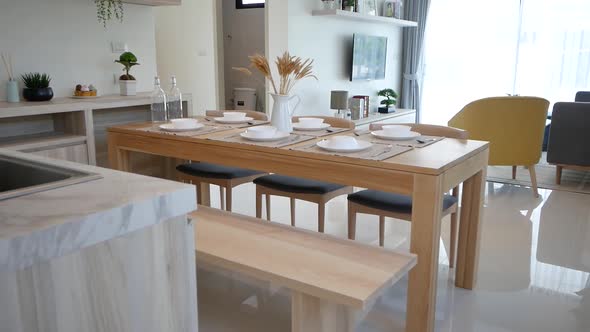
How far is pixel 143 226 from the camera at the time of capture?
874mm

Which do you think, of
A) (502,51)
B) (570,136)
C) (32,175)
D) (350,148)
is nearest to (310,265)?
(350,148)

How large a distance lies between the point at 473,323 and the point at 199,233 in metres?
1.29

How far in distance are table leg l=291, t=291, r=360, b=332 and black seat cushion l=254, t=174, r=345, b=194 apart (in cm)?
102

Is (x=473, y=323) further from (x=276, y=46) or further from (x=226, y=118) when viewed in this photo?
(x=276, y=46)

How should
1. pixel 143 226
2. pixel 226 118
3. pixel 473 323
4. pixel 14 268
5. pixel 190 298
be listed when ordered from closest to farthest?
pixel 14 268 < pixel 143 226 < pixel 190 298 < pixel 473 323 < pixel 226 118

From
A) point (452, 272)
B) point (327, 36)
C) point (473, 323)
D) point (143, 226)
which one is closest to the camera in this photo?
point (143, 226)

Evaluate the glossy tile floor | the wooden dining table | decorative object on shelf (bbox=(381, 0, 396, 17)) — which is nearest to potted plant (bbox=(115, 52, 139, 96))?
the wooden dining table

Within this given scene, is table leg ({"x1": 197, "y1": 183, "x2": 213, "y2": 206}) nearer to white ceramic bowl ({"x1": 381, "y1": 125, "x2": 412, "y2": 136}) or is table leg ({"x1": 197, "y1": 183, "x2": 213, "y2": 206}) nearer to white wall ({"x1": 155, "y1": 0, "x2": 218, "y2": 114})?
white ceramic bowl ({"x1": 381, "y1": 125, "x2": 412, "y2": 136})

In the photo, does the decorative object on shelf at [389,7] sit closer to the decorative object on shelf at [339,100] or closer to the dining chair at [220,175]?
the decorative object on shelf at [339,100]

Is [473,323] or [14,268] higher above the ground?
[14,268]

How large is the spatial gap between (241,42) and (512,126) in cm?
411

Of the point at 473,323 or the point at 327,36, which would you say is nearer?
the point at 473,323

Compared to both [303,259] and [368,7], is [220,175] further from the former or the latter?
[368,7]

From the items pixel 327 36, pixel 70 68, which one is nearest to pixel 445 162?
pixel 70 68
